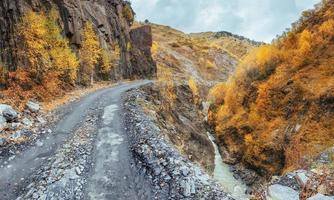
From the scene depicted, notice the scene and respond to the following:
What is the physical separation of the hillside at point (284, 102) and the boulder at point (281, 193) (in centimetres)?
1427

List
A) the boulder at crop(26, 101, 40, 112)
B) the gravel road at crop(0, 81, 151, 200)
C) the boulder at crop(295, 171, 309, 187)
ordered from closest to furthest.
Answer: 1. the gravel road at crop(0, 81, 151, 200)
2. the boulder at crop(295, 171, 309, 187)
3. the boulder at crop(26, 101, 40, 112)

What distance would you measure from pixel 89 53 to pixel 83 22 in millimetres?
4585

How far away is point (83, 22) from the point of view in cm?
4212

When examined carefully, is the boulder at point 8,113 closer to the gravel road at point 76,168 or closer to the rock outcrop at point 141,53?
the gravel road at point 76,168

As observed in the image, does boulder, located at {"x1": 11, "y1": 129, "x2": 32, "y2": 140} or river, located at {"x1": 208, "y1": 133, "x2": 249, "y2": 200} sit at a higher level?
boulder, located at {"x1": 11, "y1": 129, "x2": 32, "y2": 140}

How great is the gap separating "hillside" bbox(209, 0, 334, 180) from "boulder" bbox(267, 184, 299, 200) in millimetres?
14273

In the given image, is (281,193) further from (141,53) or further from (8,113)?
(141,53)

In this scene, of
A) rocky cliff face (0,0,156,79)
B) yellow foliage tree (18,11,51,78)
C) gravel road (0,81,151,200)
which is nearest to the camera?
gravel road (0,81,151,200)

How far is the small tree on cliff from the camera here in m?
39.0

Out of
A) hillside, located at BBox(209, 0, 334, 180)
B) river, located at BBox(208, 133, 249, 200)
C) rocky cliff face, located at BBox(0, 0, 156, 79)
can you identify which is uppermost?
rocky cliff face, located at BBox(0, 0, 156, 79)

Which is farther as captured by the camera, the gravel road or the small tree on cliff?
the small tree on cliff

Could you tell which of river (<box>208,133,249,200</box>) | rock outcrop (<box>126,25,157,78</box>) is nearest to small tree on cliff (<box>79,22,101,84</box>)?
rock outcrop (<box>126,25,157,78</box>)

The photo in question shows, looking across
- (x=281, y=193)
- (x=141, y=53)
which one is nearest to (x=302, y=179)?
(x=281, y=193)

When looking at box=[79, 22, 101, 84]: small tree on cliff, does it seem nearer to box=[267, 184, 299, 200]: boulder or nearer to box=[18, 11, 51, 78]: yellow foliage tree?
box=[18, 11, 51, 78]: yellow foliage tree
